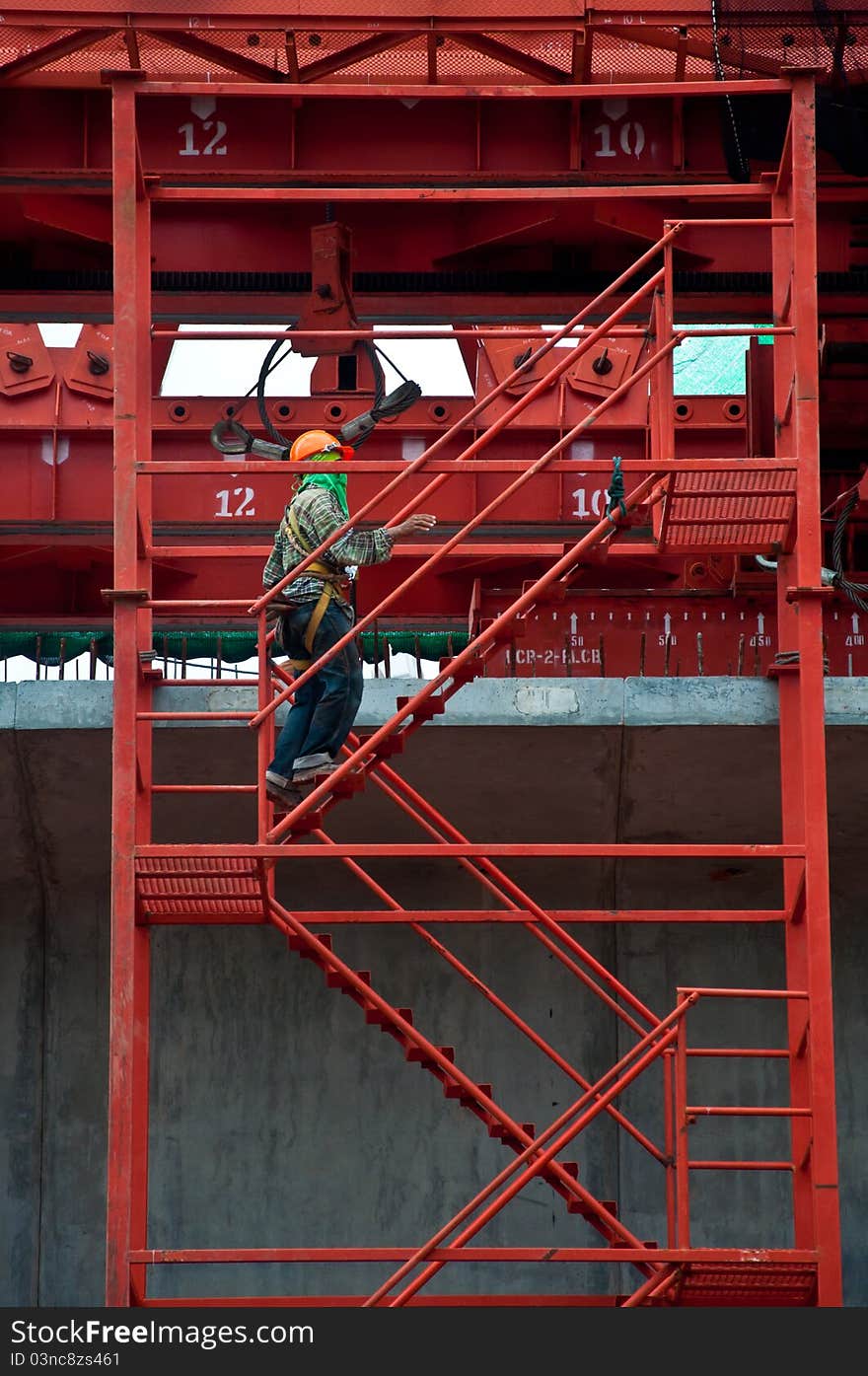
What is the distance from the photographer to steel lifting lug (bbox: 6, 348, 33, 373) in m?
17.5

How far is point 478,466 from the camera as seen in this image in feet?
38.5

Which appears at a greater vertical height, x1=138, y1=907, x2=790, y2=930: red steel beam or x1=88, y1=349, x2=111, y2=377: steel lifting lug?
x1=88, y1=349, x2=111, y2=377: steel lifting lug

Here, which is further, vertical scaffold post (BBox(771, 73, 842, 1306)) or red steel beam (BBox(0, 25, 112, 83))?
red steel beam (BBox(0, 25, 112, 83))

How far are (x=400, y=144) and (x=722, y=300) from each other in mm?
3012

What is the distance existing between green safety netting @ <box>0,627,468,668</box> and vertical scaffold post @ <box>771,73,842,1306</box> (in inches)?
194

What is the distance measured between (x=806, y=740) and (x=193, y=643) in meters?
7.19

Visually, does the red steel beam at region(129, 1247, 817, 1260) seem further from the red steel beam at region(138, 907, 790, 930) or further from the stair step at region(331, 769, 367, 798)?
the stair step at region(331, 769, 367, 798)

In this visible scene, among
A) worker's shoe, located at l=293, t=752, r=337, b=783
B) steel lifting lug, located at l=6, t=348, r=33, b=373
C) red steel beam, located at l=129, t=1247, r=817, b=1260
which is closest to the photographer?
red steel beam, located at l=129, t=1247, r=817, b=1260

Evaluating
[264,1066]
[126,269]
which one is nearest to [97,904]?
[264,1066]

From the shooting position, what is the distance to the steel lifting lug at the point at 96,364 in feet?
57.7

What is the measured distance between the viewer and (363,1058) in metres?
16.0

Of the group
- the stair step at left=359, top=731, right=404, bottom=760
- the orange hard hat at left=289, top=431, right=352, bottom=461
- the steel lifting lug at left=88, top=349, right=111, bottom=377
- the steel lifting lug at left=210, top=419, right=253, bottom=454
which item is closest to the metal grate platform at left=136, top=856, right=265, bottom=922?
the stair step at left=359, top=731, right=404, bottom=760

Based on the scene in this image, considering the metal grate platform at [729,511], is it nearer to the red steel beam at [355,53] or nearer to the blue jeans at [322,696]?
the blue jeans at [322,696]

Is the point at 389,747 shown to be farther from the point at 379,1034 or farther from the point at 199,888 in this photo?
the point at 379,1034
